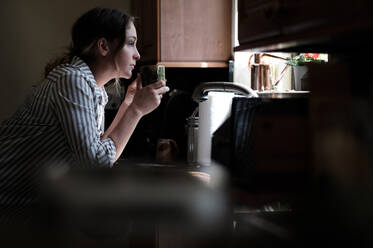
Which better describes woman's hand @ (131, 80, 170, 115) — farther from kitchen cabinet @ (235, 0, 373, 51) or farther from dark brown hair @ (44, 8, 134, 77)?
kitchen cabinet @ (235, 0, 373, 51)

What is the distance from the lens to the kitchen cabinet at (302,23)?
680mm

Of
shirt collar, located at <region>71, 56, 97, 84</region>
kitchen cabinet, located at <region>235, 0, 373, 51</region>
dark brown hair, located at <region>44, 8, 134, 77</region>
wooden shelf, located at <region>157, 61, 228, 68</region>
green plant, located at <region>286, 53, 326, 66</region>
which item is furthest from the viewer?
wooden shelf, located at <region>157, 61, 228, 68</region>

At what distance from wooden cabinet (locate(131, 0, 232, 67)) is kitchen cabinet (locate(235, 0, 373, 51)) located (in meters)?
1.40

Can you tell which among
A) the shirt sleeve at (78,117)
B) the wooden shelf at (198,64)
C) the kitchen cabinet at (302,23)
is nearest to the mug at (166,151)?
the wooden shelf at (198,64)

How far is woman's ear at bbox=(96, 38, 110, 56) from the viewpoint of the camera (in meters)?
1.79

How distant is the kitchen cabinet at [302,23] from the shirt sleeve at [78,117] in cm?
59

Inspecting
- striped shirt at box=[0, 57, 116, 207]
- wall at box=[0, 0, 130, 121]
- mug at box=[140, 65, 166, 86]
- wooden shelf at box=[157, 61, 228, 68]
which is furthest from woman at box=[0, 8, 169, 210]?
wall at box=[0, 0, 130, 121]

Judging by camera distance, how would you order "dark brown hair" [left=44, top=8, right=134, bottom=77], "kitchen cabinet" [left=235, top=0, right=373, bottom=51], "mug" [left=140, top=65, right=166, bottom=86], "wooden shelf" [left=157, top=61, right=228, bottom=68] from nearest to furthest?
"kitchen cabinet" [left=235, top=0, right=373, bottom=51] < "dark brown hair" [left=44, top=8, right=134, bottom=77] < "mug" [left=140, top=65, right=166, bottom=86] < "wooden shelf" [left=157, top=61, right=228, bottom=68]

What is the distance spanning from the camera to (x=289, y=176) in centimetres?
89

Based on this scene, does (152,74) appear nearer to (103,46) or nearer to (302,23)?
(103,46)

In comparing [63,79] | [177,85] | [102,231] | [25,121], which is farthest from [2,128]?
[177,85]

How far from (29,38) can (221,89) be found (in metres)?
2.09

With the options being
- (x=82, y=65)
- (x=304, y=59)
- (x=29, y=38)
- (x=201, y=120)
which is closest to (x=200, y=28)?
(x=304, y=59)

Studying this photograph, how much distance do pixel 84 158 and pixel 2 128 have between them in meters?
0.34
